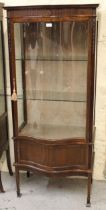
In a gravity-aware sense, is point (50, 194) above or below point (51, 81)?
→ below

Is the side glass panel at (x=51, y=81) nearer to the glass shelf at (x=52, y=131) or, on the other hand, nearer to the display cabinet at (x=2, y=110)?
the glass shelf at (x=52, y=131)

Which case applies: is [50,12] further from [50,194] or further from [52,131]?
[50,194]

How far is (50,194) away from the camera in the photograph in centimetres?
234

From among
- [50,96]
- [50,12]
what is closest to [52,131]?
[50,96]

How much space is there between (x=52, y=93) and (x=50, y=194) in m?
0.89

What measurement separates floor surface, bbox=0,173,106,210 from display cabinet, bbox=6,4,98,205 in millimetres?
95

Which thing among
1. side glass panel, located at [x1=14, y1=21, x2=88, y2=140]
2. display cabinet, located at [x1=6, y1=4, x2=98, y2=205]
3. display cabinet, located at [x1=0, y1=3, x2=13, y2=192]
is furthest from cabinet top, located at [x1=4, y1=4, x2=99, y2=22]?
display cabinet, located at [x1=0, y1=3, x2=13, y2=192]

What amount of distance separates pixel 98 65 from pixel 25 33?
2.17ft

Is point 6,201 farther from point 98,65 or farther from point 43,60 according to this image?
point 98,65

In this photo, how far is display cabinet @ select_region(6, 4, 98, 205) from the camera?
1963 millimetres

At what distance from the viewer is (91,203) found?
2.22m

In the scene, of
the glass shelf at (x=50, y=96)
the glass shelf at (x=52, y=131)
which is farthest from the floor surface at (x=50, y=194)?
the glass shelf at (x=50, y=96)

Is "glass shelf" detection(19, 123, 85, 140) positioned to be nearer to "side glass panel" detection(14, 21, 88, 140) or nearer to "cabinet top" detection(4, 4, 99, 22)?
"side glass panel" detection(14, 21, 88, 140)
